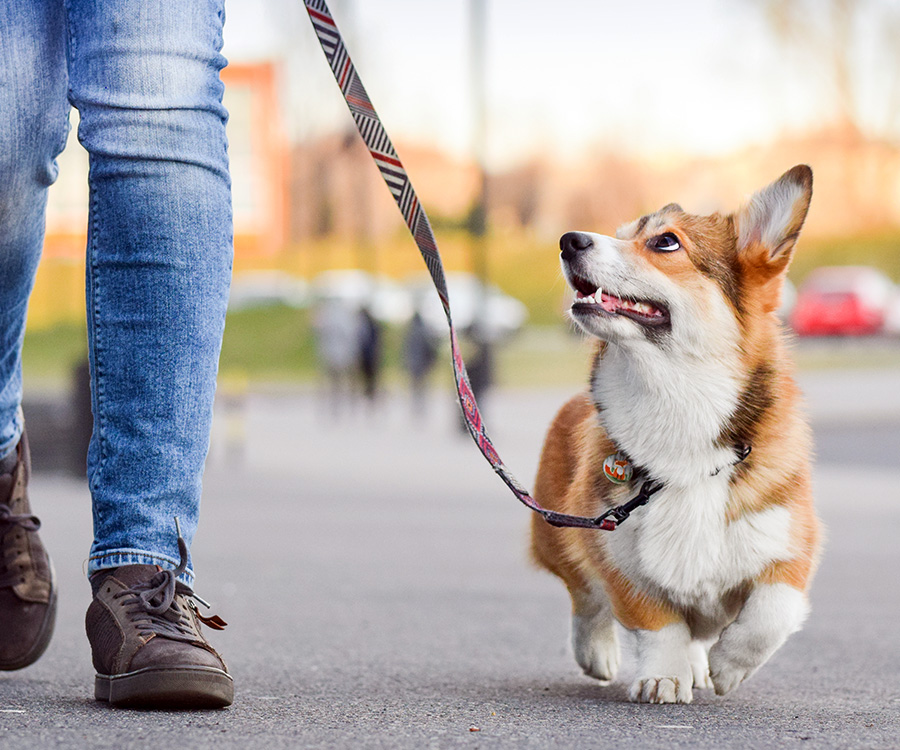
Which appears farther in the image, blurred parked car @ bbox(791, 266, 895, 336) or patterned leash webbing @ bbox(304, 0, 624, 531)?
blurred parked car @ bbox(791, 266, 895, 336)

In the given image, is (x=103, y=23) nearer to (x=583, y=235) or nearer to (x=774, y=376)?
(x=583, y=235)

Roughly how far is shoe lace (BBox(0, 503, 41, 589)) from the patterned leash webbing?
3.25 feet

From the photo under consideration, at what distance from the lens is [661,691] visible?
2789mm

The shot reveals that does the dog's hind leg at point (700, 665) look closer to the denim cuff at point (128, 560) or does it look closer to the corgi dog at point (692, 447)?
the corgi dog at point (692, 447)

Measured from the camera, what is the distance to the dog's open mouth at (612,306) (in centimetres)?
294

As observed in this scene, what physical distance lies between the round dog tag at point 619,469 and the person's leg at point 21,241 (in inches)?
50.4

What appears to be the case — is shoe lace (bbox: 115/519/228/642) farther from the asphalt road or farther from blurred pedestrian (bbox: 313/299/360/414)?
blurred pedestrian (bbox: 313/299/360/414)

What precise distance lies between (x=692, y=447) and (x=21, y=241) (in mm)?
1490

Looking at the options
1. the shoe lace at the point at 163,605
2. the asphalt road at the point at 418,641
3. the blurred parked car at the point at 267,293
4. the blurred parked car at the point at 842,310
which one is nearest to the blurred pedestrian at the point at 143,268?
the shoe lace at the point at 163,605

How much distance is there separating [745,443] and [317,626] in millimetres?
1780

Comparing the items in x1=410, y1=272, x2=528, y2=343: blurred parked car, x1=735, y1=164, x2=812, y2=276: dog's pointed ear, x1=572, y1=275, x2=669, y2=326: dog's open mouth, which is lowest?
x1=572, y1=275, x2=669, y2=326: dog's open mouth

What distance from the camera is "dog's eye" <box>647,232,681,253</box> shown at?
3109mm

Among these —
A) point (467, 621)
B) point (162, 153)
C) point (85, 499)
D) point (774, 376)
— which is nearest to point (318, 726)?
point (162, 153)

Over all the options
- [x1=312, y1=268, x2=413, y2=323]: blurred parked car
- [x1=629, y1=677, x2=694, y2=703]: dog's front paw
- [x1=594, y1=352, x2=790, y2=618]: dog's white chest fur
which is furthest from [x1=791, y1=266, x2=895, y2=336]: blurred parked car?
[x1=629, y1=677, x2=694, y2=703]: dog's front paw
